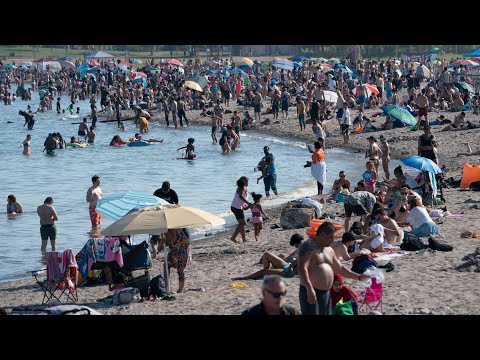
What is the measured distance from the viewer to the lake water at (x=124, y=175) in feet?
61.0

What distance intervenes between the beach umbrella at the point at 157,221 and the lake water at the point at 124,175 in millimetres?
4782

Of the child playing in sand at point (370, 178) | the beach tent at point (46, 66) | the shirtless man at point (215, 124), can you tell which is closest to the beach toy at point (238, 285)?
the child playing in sand at point (370, 178)

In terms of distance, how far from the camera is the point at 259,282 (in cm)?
1141

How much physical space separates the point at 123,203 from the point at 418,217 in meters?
4.29

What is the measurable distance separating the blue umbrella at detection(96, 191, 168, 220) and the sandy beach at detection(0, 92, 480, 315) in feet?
3.38

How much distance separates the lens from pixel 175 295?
11.2 meters

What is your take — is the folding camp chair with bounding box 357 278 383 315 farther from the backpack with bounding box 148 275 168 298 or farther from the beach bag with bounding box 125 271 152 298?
the beach bag with bounding box 125 271 152 298

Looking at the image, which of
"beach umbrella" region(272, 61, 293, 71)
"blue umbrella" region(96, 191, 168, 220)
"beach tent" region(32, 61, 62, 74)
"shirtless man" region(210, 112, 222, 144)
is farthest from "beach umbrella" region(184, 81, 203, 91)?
"blue umbrella" region(96, 191, 168, 220)

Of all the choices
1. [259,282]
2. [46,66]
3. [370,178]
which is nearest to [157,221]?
[259,282]

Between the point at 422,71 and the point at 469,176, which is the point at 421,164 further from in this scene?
the point at 422,71
